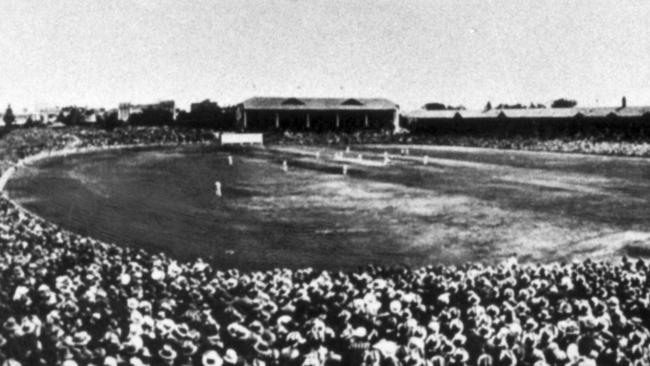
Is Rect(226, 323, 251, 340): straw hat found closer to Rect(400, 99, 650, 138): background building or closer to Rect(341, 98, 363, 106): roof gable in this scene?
Rect(400, 99, 650, 138): background building

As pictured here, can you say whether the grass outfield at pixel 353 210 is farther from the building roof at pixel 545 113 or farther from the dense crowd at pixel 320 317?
the building roof at pixel 545 113

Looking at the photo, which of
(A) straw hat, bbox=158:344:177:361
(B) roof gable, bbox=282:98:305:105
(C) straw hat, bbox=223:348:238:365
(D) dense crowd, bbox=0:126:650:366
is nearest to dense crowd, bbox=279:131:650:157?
(B) roof gable, bbox=282:98:305:105

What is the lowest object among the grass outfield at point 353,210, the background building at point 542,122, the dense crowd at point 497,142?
the grass outfield at point 353,210

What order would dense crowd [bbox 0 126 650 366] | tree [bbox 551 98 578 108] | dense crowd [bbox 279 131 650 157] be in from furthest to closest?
tree [bbox 551 98 578 108]
dense crowd [bbox 279 131 650 157]
dense crowd [bbox 0 126 650 366]

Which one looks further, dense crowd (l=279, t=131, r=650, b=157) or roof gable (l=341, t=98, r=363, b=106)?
roof gable (l=341, t=98, r=363, b=106)

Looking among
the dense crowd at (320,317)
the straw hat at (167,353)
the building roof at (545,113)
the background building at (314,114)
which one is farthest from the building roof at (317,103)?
the straw hat at (167,353)

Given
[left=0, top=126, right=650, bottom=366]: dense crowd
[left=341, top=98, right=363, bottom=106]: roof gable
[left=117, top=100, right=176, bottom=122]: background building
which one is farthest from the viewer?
[left=117, top=100, right=176, bottom=122]: background building

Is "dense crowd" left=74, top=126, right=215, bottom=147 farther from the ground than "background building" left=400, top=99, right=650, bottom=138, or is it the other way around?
"background building" left=400, top=99, right=650, bottom=138

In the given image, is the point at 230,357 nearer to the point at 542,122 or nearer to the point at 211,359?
the point at 211,359

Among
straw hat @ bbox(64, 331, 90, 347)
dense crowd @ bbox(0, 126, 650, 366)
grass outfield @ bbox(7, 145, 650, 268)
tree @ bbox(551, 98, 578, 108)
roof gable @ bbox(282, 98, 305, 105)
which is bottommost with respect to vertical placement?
grass outfield @ bbox(7, 145, 650, 268)
